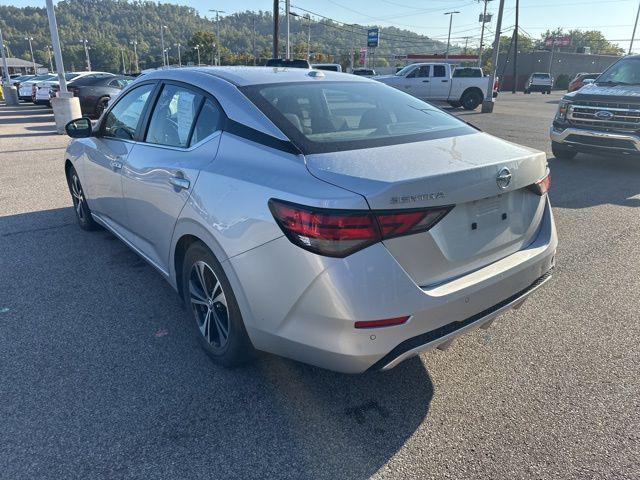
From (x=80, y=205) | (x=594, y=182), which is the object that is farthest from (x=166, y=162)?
(x=594, y=182)

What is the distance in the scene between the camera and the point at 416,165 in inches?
85.9

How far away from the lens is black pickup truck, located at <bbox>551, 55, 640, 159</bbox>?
7.77 meters

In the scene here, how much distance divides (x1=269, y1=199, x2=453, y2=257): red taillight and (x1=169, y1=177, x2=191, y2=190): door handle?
3.11ft

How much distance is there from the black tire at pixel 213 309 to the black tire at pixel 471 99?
2220cm

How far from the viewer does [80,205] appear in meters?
5.05

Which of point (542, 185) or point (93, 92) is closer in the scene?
point (542, 185)

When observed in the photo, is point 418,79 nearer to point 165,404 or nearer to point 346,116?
point 346,116

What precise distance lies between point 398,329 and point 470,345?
1268 mm

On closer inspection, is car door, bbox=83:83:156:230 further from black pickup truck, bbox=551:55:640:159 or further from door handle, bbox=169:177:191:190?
black pickup truck, bbox=551:55:640:159

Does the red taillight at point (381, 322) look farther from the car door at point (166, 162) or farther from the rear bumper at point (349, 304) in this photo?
the car door at point (166, 162)

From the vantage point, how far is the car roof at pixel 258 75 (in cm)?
293

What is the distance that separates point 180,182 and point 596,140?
799 cm

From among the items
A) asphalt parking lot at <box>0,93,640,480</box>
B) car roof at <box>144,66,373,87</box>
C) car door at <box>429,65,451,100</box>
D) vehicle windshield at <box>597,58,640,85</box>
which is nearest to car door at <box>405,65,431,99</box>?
car door at <box>429,65,451,100</box>

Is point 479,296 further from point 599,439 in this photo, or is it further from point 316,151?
point 316,151
